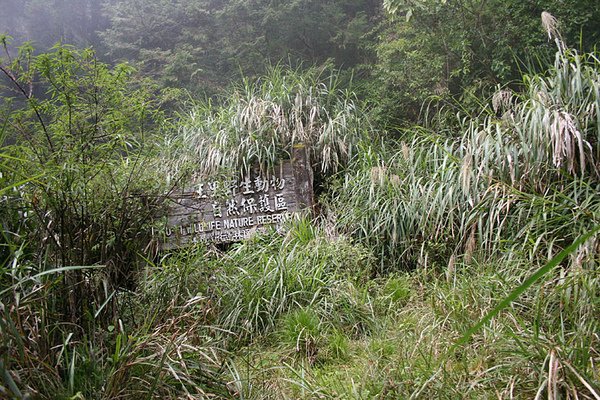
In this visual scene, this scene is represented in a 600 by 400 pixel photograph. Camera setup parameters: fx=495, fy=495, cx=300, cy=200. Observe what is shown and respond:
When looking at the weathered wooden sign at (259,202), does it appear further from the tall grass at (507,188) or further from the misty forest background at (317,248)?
the tall grass at (507,188)

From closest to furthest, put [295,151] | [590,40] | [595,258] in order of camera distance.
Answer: [595,258], [295,151], [590,40]

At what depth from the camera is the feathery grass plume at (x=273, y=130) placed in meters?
4.60

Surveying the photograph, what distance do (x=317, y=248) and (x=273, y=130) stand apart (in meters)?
1.64

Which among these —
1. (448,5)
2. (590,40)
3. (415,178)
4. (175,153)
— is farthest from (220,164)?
(590,40)

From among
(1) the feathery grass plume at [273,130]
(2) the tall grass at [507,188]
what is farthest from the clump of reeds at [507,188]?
(1) the feathery grass plume at [273,130]

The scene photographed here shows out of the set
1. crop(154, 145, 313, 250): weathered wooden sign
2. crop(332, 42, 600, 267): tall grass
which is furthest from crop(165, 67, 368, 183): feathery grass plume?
crop(332, 42, 600, 267): tall grass

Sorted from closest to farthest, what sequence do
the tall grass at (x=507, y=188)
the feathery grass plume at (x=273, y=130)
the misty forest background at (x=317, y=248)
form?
the misty forest background at (x=317, y=248) → the tall grass at (x=507, y=188) → the feathery grass plume at (x=273, y=130)

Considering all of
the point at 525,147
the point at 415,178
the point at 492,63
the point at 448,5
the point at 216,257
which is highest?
the point at 448,5

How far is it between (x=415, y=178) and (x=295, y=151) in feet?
3.79

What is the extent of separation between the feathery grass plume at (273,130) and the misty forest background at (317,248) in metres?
0.02

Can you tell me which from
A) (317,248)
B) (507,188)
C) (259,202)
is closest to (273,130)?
(259,202)

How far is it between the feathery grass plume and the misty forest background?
25 mm

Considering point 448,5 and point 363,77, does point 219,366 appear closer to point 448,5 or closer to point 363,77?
point 448,5

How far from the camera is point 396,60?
6.46 m
